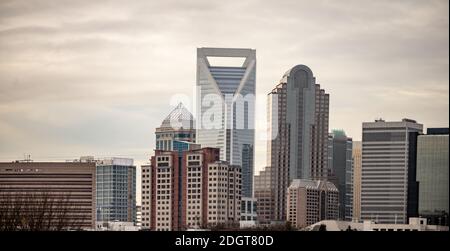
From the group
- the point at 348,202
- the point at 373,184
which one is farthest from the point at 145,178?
the point at 373,184

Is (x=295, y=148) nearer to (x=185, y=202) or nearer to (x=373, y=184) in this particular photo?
(x=185, y=202)

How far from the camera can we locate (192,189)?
44812 millimetres

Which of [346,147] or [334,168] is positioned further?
[334,168]

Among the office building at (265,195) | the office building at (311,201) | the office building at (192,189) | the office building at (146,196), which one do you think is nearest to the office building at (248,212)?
the office building at (265,195)

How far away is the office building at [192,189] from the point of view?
135ft

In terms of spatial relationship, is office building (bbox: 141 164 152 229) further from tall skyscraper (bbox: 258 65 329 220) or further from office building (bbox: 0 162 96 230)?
tall skyscraper (bbox: 258 65 329 220)

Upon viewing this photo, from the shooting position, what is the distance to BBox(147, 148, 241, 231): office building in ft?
135

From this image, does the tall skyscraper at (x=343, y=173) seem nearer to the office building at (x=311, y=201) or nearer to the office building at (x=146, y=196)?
the office building at (x=311, y=201)

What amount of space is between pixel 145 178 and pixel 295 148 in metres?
7.75

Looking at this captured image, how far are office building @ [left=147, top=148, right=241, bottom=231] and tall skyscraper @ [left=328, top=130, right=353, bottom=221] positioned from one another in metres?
4.51

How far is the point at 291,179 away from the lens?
1769 inches

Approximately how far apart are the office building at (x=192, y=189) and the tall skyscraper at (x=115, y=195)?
1178 mm

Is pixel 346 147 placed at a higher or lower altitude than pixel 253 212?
higher
